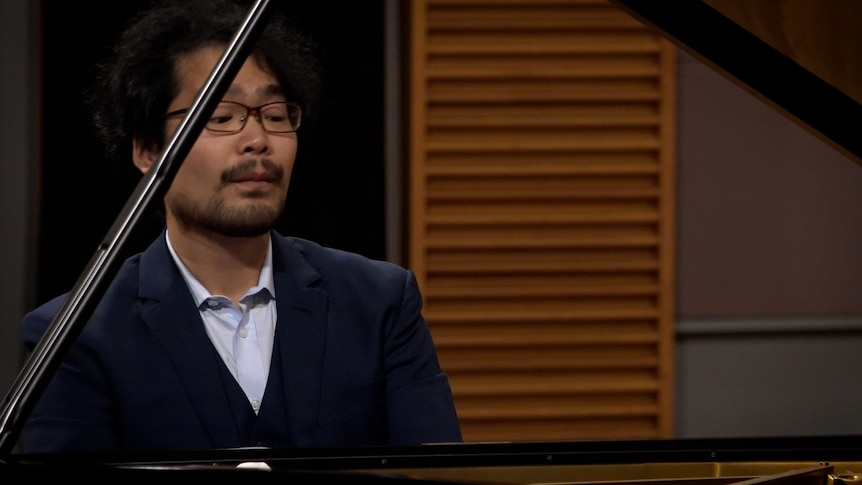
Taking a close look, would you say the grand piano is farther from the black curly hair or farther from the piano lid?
the black curly hair

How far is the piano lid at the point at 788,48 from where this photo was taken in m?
1.49

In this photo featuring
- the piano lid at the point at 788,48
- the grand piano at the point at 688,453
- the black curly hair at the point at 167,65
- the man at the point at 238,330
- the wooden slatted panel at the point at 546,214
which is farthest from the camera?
the wooden slatted panel at the point at 546,214

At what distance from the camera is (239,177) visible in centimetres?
172

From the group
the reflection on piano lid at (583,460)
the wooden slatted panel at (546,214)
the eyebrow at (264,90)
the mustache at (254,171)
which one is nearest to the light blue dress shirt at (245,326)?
the mustache at (254,171)

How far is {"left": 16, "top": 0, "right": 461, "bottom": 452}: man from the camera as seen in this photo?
1.60 m

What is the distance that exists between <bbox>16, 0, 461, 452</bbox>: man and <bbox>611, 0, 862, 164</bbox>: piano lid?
596 millimetres

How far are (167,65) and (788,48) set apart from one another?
1.00 metres

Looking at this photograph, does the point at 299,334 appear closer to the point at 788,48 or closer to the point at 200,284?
the point at 200,284

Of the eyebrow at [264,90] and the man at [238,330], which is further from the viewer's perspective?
the eyebrow at [264,90]

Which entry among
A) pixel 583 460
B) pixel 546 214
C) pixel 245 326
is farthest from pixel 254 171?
pixel 546 214

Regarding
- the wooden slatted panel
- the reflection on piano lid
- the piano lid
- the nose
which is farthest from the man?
the wooden slatted panel

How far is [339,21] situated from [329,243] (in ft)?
1.72

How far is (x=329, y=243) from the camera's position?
2.58 metres

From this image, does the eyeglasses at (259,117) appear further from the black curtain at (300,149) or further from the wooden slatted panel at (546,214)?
the wooden slatted panel at (546,214)
